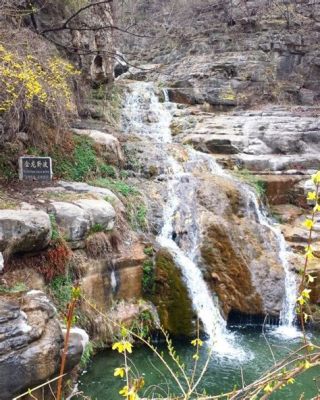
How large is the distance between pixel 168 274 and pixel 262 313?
1.90 metres

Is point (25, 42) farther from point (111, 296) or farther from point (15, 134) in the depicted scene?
point (111, 296)

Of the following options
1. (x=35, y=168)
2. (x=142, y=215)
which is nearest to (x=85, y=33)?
(x=35, y=168)

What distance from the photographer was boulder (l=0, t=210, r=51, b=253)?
5074 millimetres

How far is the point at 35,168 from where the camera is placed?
7320 millimetres

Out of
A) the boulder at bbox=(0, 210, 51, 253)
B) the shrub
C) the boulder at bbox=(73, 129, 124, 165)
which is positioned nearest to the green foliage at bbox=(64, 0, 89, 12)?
the shrub

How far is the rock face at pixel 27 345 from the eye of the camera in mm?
3793

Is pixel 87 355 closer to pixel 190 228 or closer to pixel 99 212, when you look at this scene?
pixel 99 212

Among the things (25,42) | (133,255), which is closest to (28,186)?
(133,255)

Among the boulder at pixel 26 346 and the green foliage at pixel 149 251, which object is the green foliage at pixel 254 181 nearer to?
the green foliage at pixel 149 251

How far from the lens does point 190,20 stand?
19.7m

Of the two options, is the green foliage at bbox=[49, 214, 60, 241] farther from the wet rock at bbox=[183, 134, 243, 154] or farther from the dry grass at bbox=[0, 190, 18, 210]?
the wet rock at bbox=[183, 134, 243, 154]

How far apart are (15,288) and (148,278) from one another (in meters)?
2.61

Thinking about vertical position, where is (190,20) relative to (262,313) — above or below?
above

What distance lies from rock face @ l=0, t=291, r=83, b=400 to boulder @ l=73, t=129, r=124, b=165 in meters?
5.03
